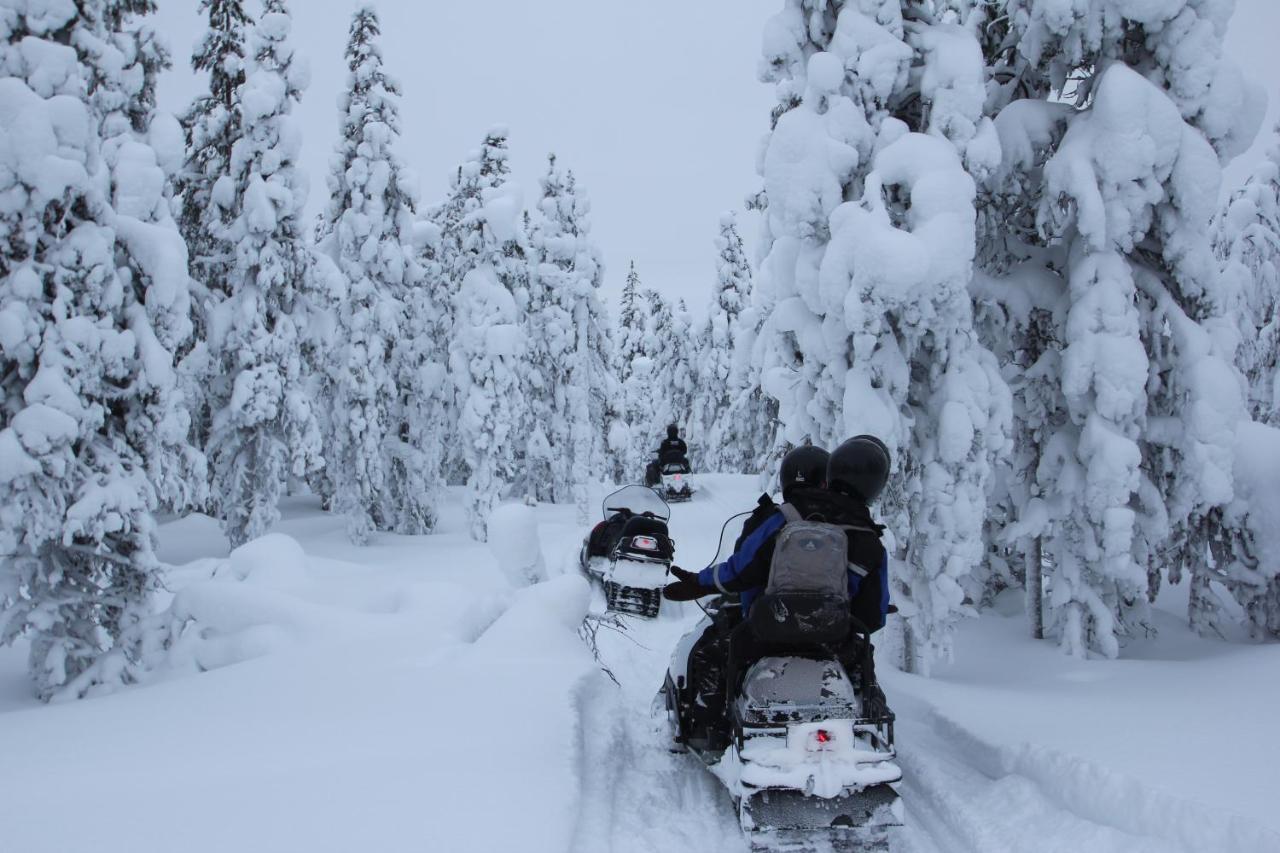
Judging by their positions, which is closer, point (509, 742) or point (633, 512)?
point (509, 742)

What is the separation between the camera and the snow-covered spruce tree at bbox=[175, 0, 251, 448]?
19703mm

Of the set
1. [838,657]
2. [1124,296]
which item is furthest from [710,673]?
[1124,296]

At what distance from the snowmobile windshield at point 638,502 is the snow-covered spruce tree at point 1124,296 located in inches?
168

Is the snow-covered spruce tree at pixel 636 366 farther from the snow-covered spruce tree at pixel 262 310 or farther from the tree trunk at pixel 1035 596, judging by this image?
the tree trunk at pixel 1035 596

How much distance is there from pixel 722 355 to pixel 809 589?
1425 inches

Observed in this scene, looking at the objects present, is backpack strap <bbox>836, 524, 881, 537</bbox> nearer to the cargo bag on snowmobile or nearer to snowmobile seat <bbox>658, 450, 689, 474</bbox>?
the cargo bag on snowmobile

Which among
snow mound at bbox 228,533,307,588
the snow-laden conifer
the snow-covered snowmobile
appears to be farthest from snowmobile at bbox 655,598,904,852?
the snow-covered snowmobile

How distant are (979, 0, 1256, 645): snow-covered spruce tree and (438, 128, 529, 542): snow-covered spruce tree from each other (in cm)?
1809

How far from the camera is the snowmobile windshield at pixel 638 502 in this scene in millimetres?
11297

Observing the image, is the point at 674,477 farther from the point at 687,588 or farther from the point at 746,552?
the point at 746,552

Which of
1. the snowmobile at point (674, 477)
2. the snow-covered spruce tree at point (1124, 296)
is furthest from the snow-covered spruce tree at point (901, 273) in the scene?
the snowmobile at point (674, 477)

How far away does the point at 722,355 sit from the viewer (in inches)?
1594

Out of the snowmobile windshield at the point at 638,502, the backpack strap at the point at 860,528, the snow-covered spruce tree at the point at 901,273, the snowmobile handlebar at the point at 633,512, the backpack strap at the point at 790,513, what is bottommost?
the snowmobile handlebar at the point at 633,512

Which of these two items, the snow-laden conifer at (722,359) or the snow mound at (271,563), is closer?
the snow mound at (271,563)
